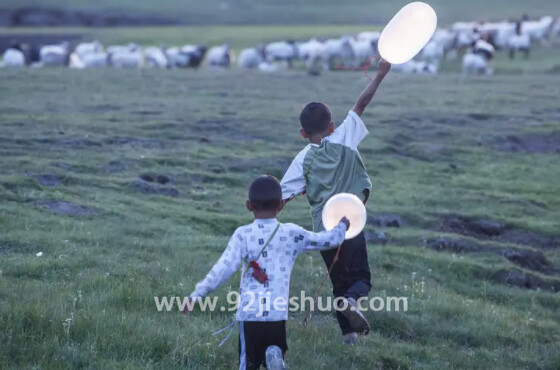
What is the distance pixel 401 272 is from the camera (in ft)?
38.3

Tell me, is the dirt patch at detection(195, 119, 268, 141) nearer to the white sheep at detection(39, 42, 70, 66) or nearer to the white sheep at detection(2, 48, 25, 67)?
the white sheep at detection(2, 48, 25, 67)

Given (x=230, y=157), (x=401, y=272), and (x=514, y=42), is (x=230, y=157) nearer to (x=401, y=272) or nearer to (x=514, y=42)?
(x=401, y=272)

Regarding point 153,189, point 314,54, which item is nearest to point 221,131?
point 153,189

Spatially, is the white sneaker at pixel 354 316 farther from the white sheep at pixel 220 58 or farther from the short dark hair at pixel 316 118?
the white sheep at pixel 220 58

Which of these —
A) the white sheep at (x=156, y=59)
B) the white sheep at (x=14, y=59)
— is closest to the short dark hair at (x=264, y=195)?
the white sheep at (x=14, y=59)

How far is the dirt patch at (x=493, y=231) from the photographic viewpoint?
14.4 metres

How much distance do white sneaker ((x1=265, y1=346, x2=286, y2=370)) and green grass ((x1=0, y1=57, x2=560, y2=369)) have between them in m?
0.94

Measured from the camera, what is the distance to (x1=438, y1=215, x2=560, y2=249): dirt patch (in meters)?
14.4

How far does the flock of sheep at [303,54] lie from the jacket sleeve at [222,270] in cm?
3547

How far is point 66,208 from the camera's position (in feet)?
42.3

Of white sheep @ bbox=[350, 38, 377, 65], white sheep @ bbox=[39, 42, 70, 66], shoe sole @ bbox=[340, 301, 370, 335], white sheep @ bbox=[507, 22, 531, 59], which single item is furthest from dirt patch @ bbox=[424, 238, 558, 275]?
white sheep @ bbox=[350, 38, 377, 65]

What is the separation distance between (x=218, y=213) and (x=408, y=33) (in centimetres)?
695

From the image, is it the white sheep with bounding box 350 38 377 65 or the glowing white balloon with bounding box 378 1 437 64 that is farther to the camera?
the white sheep with bounding box 350 38 377 65

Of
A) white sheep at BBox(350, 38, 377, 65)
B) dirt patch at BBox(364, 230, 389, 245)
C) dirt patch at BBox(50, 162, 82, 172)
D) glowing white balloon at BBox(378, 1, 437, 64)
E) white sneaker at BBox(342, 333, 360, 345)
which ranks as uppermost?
white sheep at BBox(350, 38, 377, 65)
